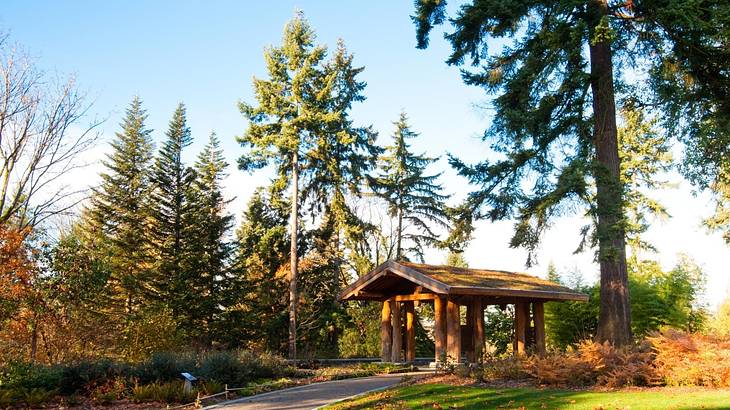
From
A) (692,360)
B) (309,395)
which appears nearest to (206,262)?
(309,395)

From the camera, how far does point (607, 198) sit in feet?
40.4

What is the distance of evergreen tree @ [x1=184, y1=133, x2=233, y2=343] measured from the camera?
27031mm

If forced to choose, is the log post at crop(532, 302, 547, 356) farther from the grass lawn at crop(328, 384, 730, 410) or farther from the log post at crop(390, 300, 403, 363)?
the grass lawn at crop(328, 384, 730, 410)

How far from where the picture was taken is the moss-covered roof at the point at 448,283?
53.4 feet

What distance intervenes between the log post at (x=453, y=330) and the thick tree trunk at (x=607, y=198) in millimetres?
4694

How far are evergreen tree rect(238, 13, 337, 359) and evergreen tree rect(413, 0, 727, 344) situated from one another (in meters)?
12.1

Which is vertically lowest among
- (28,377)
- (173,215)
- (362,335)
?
(28,377)

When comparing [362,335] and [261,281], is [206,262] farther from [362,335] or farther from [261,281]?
[362,335]

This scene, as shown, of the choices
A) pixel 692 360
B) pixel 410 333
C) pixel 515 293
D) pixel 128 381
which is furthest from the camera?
pixel 410 333

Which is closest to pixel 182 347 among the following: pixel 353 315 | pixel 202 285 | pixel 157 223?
pixel 202 285

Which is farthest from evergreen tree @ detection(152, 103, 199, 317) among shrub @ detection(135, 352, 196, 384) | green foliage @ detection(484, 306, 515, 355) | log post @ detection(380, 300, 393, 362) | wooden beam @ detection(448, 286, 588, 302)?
wooden beam @ detection(448, 286, 588, 302)

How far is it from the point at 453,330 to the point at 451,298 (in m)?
1.00

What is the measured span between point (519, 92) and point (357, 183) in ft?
55.0

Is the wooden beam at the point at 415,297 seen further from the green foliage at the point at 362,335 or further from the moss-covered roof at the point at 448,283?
the green foliage at the point at 362,335
